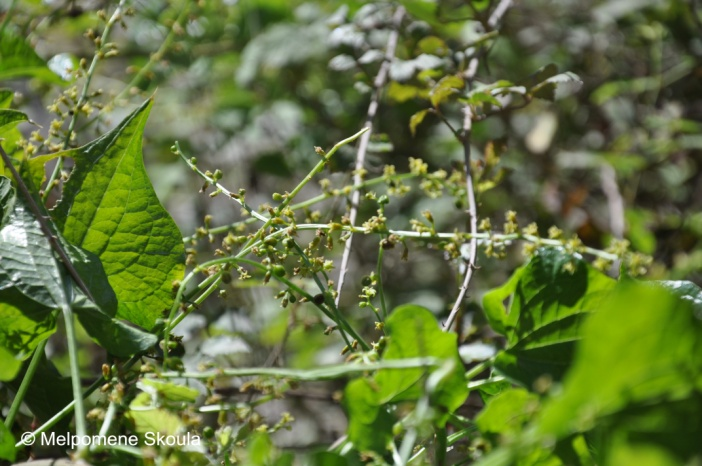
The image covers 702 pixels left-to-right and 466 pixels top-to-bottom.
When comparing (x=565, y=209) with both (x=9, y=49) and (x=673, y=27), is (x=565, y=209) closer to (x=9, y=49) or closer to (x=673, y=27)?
(x=673, y=27)

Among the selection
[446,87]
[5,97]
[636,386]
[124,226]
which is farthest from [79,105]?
[636,386]

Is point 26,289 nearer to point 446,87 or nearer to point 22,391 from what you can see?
point 22,391

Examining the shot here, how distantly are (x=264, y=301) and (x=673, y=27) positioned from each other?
1215 millimetres

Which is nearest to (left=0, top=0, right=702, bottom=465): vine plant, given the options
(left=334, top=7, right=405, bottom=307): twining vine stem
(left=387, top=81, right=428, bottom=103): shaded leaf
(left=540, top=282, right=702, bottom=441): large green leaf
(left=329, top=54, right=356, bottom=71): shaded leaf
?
(left=540, top=282, right=702, bottom=441): large green leaf

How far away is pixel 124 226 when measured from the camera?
702mm

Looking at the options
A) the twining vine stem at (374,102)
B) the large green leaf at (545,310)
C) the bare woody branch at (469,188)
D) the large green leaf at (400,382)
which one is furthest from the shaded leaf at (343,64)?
the large green leaf at (400,382)

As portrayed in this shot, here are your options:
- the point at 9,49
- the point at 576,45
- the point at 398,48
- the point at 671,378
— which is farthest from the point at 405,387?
the point at 576,45

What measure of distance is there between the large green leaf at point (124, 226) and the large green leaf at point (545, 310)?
0.31 m

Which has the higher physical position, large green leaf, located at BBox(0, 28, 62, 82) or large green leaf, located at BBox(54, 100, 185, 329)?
large green leaf, located at BBox(0, 28, 62, 82)

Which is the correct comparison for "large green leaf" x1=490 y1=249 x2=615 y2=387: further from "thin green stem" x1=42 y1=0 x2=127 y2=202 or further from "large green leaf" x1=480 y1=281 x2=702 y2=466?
"thin green stem" x1=42 y1=0 x2=127 y2=202

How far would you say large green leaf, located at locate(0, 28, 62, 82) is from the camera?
840mm

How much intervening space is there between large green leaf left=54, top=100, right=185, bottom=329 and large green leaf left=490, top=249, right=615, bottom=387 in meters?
0.31

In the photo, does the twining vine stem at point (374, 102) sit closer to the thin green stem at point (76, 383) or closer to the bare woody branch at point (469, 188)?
the bare woody branch at point (469, 188)

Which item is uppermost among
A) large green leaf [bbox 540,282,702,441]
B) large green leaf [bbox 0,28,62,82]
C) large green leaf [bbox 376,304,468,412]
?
large green leaf [bbox 0,28,62,82]
